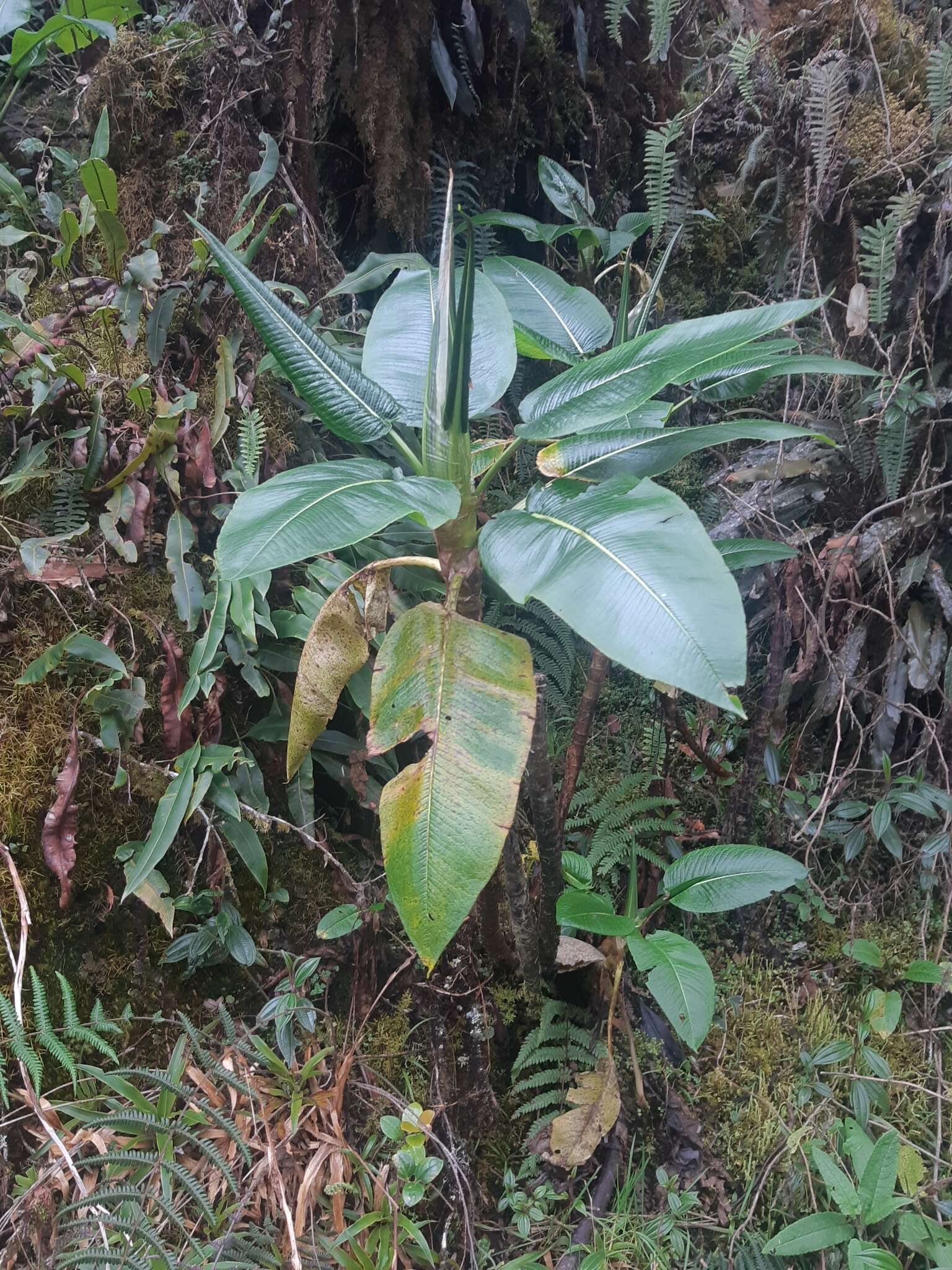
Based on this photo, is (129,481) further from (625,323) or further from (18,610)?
(625,323)

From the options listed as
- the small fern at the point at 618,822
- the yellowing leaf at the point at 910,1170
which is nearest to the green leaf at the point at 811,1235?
the yellowing leaf at the point at 910,1170

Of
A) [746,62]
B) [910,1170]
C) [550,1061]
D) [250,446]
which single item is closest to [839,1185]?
[910,1170]

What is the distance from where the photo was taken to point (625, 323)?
56.5 inches

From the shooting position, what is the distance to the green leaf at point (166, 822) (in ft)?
4.55

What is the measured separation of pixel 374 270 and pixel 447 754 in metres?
1.39

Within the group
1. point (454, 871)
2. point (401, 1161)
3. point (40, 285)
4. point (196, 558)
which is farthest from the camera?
point (40, 285)

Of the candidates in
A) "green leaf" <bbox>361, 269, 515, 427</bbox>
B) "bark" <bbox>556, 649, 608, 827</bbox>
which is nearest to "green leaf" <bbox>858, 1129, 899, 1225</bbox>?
"bark" <bbox>556, 649, 608, 827</bbox>

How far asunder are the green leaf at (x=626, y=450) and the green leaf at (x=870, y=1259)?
4.51 feet

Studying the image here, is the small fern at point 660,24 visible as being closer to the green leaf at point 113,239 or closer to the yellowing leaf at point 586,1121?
the green leaf at point 113,239

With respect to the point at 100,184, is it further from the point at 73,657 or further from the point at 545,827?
the point at 545,827

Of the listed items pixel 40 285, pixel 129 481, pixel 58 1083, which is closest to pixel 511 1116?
Answer: pixel 58 1083

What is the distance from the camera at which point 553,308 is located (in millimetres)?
1479

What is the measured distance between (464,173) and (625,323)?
1153 millimetres

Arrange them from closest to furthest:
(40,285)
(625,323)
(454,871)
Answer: (454,871) → (625,323) → (40,285)
